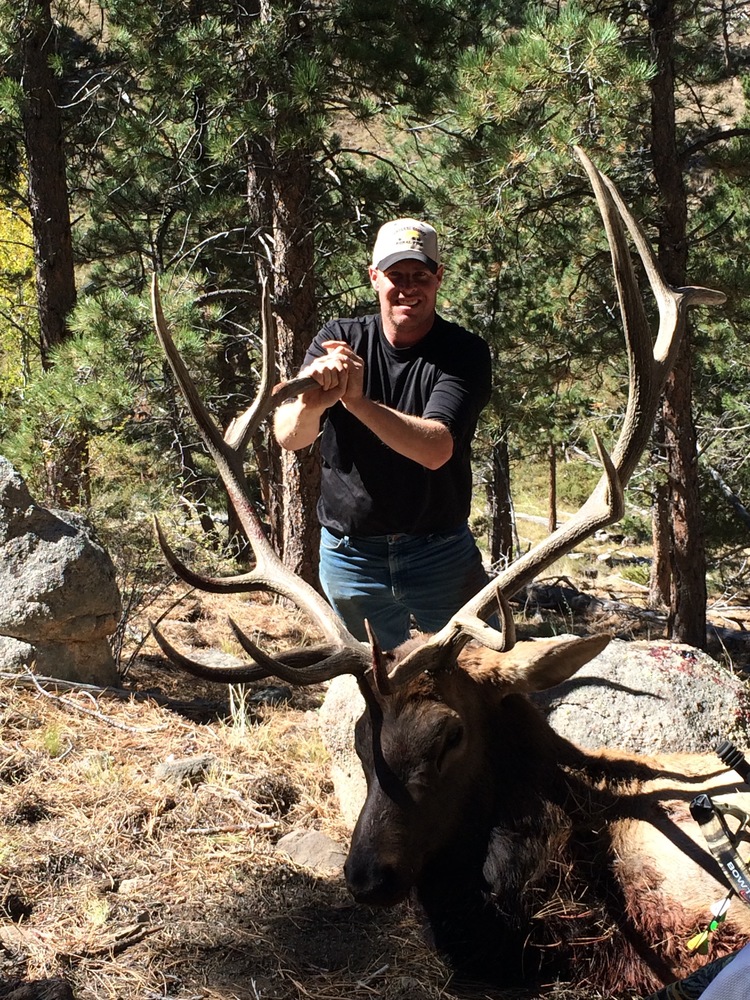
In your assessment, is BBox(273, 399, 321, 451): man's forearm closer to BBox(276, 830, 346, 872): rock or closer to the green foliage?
BBox(276, 830, 346, 872): rock

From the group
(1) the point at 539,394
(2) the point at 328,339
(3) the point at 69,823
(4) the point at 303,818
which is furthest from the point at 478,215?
(3) the point at 69,823

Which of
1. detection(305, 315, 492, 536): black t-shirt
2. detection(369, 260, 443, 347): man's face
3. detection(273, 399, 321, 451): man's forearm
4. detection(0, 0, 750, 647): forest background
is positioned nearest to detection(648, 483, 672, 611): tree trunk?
detection(0, 0, 750, 647): forest background

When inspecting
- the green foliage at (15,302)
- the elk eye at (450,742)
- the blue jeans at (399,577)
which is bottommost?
the elk eye at (450,742)

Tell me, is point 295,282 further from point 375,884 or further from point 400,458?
point 375,884

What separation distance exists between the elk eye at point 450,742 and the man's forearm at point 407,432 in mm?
993

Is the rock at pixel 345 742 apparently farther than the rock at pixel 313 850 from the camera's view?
Yes

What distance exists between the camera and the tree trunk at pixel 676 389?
26.3 feet

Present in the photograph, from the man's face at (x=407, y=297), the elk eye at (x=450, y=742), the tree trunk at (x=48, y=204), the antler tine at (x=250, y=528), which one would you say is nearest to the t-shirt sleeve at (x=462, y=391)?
the man's face at (x=407, y=297)

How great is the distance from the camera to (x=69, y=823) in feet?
14.1

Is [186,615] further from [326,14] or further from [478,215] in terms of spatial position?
[326,14]

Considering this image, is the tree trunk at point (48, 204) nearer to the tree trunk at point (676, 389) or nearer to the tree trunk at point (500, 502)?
the tree trunk at point (676, 389)

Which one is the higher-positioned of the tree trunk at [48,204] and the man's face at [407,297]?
the tree trunk at [48,204]

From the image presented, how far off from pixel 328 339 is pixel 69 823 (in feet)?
7.95

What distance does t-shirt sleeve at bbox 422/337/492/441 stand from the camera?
3.67 metres
